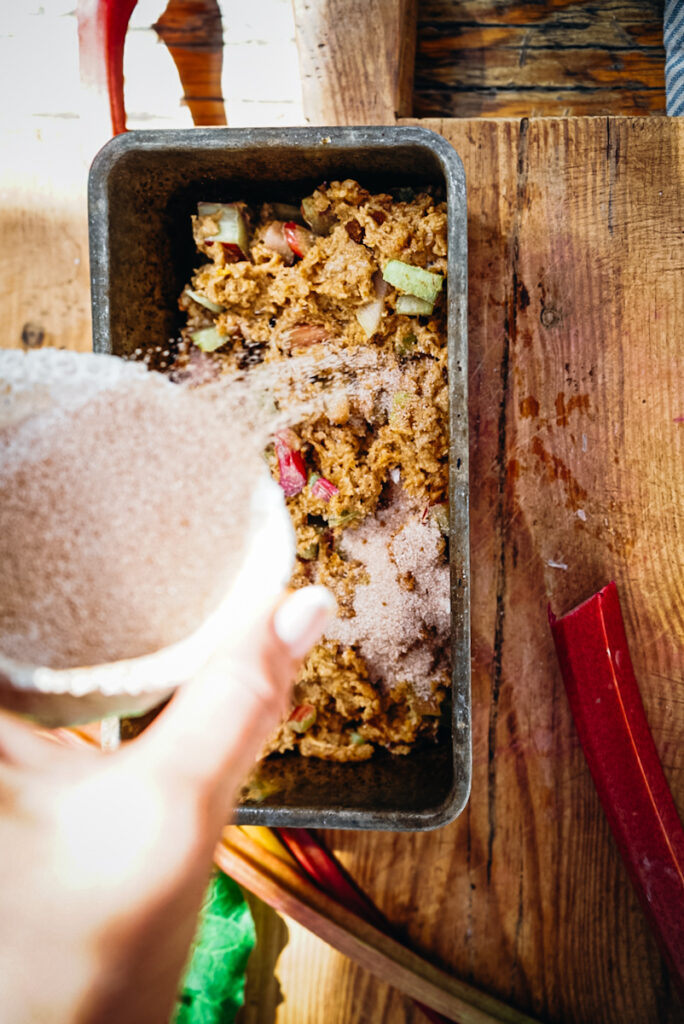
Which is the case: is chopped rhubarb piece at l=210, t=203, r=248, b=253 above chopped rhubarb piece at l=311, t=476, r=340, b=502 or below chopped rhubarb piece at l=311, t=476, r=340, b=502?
above

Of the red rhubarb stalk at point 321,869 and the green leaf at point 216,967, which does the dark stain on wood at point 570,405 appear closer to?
the red rhubarb stalk at point 321,869

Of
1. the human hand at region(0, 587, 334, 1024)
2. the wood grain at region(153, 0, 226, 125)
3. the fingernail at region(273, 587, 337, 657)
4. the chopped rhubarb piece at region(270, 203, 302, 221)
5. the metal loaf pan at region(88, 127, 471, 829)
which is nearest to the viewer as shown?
the human hand at region(0, 587, 334, 1024)

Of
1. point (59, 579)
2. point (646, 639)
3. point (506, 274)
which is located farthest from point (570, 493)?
point (59, 579)

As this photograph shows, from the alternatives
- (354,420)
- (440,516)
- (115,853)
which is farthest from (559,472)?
(115,853)

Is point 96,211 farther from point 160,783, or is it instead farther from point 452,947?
point 452,947

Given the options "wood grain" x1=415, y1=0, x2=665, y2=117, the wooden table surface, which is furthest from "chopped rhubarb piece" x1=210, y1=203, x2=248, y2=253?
"wood grain" x1=415, y1=0, x2=665, y2=117

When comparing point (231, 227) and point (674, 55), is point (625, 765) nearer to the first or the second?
point (231, 227)

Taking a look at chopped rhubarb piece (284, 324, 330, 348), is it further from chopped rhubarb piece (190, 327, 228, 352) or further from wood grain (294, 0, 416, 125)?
wood grain (294, 0, 416, 125)

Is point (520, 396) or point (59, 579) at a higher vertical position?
point (520, 396)
